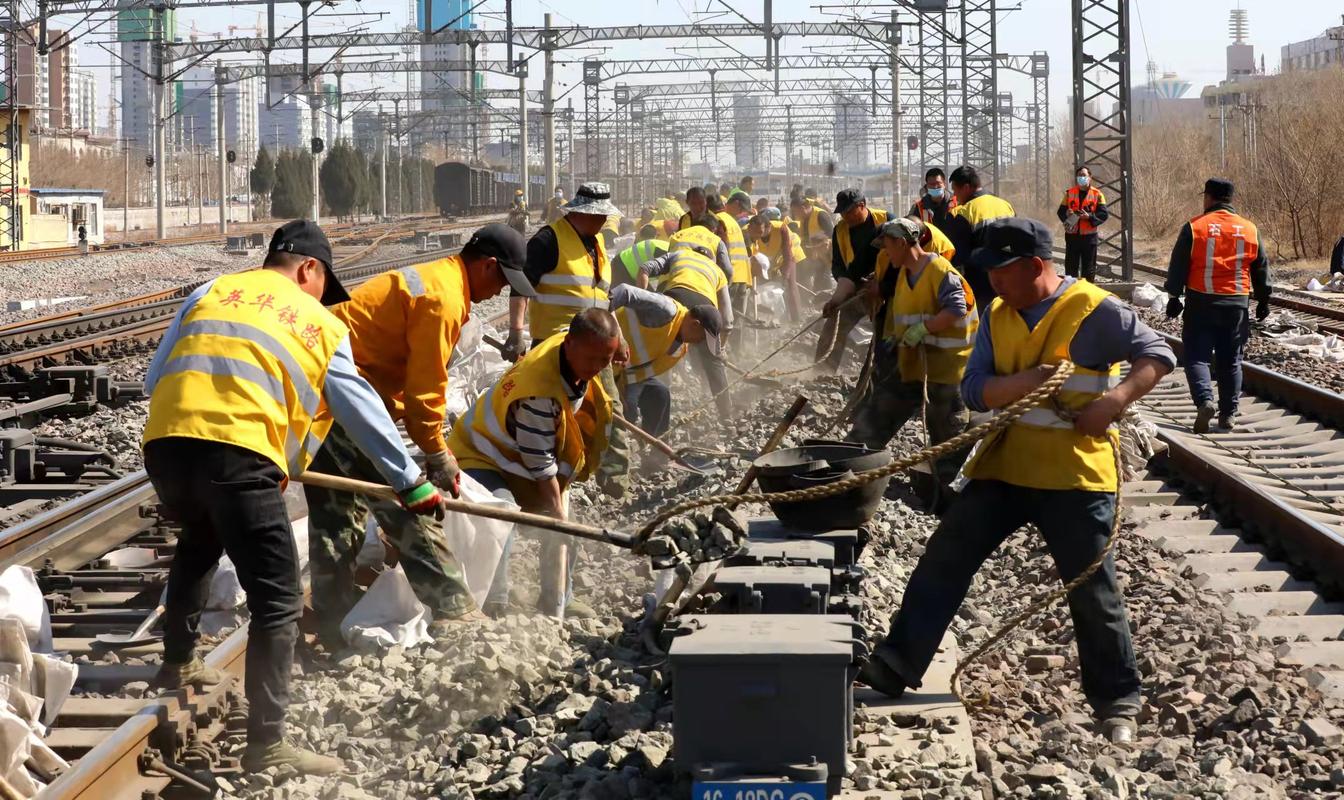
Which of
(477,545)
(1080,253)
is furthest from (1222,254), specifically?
(1080,253)

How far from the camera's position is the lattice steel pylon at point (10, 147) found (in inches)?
1475

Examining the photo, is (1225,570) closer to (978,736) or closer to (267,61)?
(978,736)

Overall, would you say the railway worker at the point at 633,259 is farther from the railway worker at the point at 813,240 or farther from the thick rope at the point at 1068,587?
the railway worker at the point at 813,240

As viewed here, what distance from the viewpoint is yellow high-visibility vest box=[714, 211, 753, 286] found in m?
14.8

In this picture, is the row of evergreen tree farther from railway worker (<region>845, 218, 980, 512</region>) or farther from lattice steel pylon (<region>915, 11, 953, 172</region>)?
railway worker (<region>845, 218, 980, 512</region>)

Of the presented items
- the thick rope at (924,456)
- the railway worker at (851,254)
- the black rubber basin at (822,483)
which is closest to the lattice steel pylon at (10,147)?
the railway worker at (851,254)

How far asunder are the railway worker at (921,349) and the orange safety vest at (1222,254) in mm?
3080

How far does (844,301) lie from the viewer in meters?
11.8

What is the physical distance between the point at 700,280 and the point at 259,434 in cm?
652

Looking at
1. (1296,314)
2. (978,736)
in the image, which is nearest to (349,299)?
(978,736)

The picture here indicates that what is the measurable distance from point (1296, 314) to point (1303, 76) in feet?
182

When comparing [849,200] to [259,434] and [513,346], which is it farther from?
[259,434]

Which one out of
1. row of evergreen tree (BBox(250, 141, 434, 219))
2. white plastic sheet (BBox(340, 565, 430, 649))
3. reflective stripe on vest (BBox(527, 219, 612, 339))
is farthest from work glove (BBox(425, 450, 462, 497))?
row of evergreen tree (BBox(250, 141, 434, 219))

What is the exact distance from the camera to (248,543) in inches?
193
